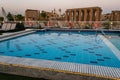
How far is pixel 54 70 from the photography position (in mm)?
3488

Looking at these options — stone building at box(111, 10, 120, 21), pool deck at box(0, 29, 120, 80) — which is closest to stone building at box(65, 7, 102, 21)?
stone building at box(111, 10, 120, 21)

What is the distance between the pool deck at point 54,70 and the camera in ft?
10.9

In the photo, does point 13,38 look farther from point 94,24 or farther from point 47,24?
point 94,24

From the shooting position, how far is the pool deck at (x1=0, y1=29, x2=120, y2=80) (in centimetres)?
332

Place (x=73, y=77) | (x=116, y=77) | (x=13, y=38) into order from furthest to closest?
1. (x=13, y=38)
2. (x=73, y=77)
3. (x=116, y=77)

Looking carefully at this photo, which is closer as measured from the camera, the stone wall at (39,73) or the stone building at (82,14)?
the stone wall at (39,73)

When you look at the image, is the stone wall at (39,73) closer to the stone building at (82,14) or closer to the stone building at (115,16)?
the stone building at (82,14)

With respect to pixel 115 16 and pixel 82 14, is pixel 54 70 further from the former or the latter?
pixel 115 16

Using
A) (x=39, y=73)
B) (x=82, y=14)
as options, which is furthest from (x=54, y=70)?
(x=82, y=14)

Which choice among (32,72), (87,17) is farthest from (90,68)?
(87,17)

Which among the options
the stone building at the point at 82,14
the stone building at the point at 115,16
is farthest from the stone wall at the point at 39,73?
the stone building at the point at 115,16

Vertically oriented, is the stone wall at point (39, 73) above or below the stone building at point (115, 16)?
below

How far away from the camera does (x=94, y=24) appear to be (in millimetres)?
15062

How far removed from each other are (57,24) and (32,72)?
13204 millimetres
